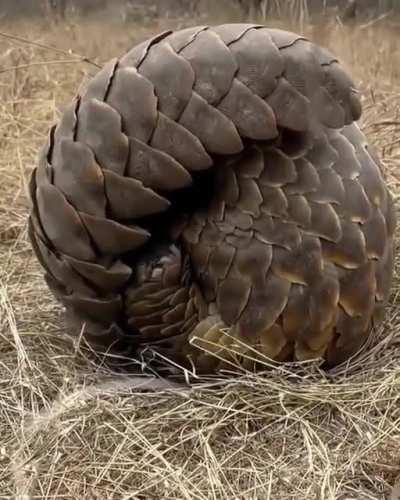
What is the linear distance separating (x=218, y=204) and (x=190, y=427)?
0.88 ft

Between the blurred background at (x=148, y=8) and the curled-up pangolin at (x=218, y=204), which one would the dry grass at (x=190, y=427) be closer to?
the curled-up pangolin at (x=218, y=204)

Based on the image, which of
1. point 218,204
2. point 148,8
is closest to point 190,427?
point 218,204

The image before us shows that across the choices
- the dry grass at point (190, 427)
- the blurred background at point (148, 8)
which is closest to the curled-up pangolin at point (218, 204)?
the dry grass at point (190, 427)

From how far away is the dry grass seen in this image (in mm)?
990

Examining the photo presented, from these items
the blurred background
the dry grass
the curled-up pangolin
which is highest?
the curled-up pangolin

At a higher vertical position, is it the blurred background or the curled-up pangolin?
the curled-up pangolin

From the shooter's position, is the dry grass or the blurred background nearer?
the dry grass

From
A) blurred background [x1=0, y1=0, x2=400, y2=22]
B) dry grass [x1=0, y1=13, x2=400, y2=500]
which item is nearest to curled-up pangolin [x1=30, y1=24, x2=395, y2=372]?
dry grass [x1=0, y1=13, x2=400, y2=500]

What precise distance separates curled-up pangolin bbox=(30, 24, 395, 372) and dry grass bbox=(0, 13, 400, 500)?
0.06 m

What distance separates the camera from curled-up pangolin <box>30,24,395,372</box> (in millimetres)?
1074

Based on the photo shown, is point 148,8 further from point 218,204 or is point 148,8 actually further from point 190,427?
point 190,427

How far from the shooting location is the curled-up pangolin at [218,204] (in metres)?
1.07

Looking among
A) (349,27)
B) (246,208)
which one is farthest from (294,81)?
(349,27)

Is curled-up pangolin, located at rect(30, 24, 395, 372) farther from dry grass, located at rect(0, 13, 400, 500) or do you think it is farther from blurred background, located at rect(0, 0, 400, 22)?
blurred background, located at rect(0, 0, 400, 22)
